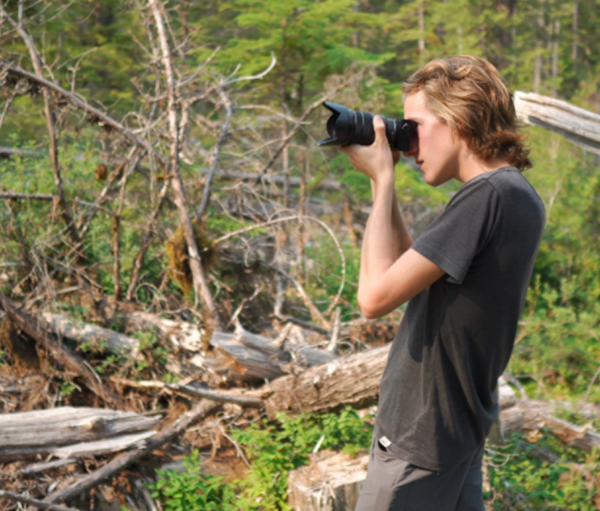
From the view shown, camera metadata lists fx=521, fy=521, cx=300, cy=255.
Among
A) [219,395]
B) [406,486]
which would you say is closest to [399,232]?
[406,486]

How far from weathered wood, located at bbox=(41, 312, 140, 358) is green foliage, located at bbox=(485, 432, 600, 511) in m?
2.89

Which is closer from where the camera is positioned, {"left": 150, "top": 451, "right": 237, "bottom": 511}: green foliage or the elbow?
the elbow

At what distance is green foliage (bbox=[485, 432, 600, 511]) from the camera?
10.2 ft

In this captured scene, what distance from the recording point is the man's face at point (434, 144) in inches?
56.5

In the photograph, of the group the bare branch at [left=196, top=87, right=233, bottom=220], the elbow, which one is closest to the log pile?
the bare branch at [left=196, top=87, right=233, bottom=220]

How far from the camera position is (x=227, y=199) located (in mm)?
6039

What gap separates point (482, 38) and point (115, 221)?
574 inches

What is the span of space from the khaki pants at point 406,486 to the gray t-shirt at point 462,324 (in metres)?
0.05

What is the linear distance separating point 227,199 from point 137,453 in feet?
11.0

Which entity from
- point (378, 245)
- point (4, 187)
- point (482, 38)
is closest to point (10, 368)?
point (4, 187)

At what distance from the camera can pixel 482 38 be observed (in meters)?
15.7

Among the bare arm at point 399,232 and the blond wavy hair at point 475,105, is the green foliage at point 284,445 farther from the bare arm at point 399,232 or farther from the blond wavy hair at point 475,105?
the blond wavy hair at point 475,105

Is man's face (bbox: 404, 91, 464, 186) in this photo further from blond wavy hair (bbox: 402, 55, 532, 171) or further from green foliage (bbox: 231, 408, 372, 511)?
green foliage (bbox: 231, 408, 372, 511)

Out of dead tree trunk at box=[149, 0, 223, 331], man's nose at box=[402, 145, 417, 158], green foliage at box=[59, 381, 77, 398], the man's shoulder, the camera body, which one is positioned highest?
the camera body
